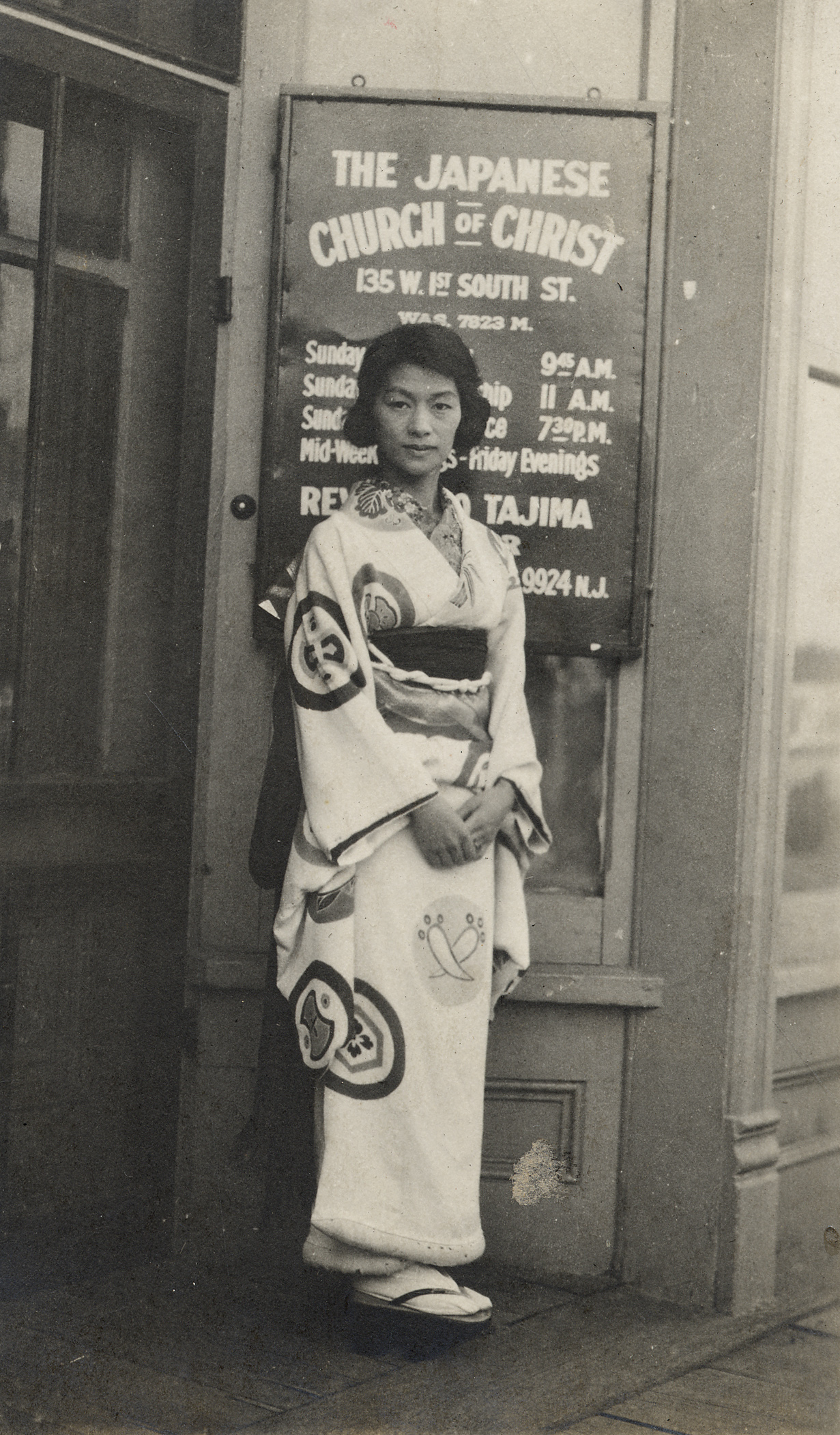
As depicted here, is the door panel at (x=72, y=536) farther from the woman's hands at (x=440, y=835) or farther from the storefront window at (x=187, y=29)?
the woman's hands at (x=440, y=835)

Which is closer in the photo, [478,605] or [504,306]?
[478,605]

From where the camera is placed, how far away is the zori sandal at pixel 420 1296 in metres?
2.64

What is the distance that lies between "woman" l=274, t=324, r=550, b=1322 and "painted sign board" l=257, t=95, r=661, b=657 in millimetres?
289

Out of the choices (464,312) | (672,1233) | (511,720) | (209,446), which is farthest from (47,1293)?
(464,312)

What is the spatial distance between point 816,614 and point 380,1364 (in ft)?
6.06

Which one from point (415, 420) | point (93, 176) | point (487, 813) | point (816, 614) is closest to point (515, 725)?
point (487, 813)

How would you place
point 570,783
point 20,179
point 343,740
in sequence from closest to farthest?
point 343,740 < point 20,179 < point 570,783

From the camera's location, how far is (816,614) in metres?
3.21

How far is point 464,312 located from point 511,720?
914 mm

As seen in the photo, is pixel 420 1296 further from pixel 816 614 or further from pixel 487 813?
pixel 816 614

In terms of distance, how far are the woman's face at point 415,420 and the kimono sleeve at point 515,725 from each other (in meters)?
0.29

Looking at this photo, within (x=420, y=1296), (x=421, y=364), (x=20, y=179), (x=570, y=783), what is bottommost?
(x=420, y=1296)

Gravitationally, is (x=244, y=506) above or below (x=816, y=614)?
above

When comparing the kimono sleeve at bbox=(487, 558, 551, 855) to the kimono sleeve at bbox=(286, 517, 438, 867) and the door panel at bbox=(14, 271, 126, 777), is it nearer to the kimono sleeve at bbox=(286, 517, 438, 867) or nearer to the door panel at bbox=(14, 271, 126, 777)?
the kimono sleeve at bbox=(286, 517, 438, 867)
